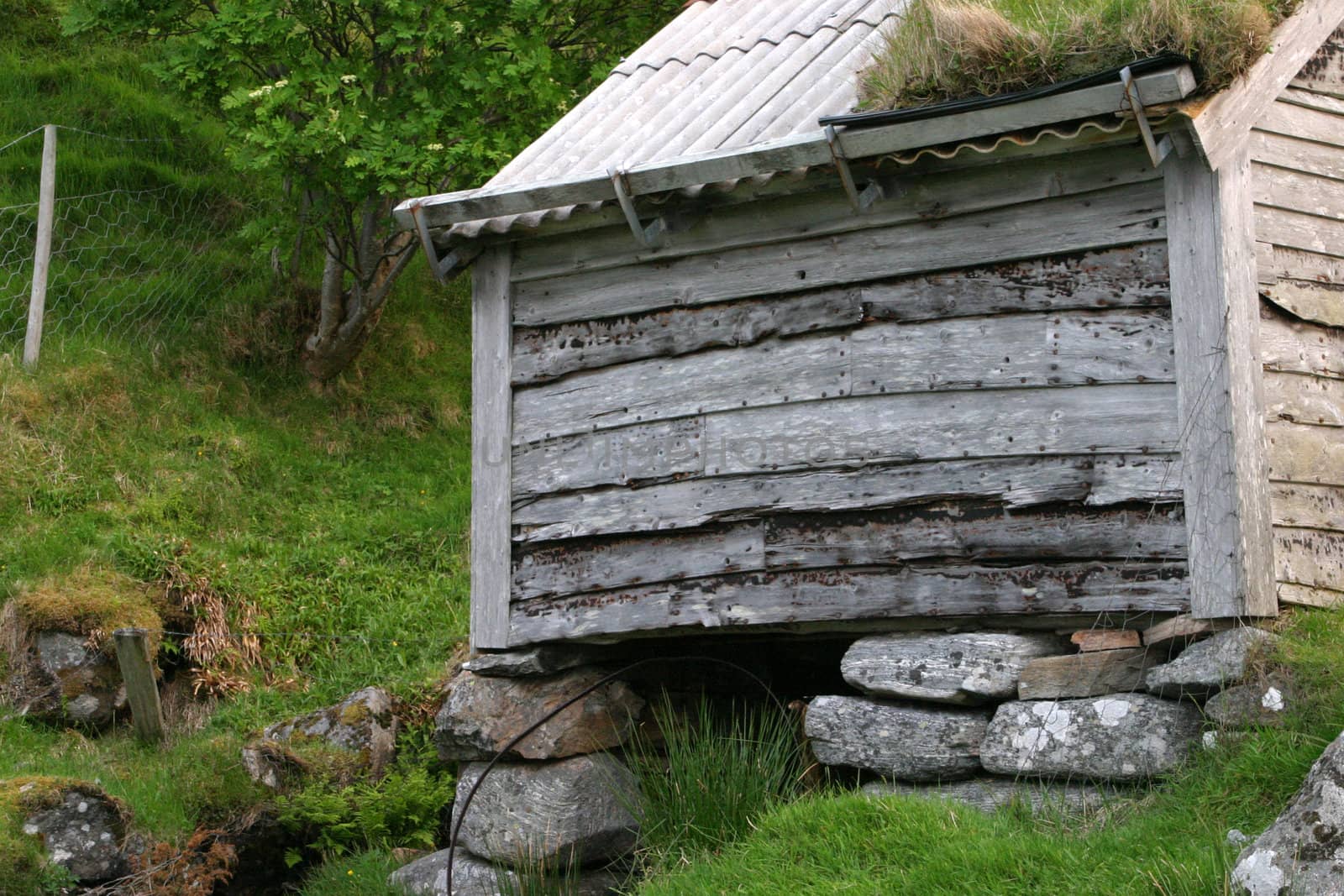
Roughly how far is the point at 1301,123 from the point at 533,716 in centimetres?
445

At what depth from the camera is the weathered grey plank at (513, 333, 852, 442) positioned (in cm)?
632

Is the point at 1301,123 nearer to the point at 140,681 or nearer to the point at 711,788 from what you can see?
the point at 711,788

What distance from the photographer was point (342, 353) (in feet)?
41.0

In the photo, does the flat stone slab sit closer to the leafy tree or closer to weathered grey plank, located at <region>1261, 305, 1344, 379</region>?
weathered grey plank, located at <region>1261, 305, 1344, 379</region>

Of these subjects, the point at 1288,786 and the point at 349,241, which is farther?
the point at 349,241

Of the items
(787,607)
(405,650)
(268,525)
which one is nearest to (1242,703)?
(787,607)

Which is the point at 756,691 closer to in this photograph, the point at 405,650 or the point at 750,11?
the point at 405,650

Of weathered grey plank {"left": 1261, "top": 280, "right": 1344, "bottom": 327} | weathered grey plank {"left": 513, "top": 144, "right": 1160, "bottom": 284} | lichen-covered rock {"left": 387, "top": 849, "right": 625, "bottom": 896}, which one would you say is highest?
weathered grey plank {"left": 513, "top": 144, "right": 1160, "bottom": 284}

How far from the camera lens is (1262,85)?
5.68 metres

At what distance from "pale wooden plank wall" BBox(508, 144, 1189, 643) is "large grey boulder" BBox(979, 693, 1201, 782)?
384 millimetres

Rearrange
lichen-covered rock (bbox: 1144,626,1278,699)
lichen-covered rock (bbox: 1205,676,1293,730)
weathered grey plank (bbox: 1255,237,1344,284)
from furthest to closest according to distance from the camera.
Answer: weathered grey plank (bbox: 1255,237,1344,284) < lichen-covered rock (bbox: 1144,626,1278,699) < lichen-covered rock (bbox: 1205,676,1293,730)

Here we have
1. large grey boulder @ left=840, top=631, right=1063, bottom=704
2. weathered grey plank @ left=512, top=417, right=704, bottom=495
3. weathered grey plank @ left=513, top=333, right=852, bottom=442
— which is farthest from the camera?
weathered grey plank @ left=512, top=417, right=704, bottom=495

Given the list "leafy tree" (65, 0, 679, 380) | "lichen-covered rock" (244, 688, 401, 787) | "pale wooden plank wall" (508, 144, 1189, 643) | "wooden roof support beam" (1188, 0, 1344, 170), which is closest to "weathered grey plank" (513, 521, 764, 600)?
"pale wooden plank wall" (508, 144, 1189, 643)

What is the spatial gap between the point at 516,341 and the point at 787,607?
197 cm
